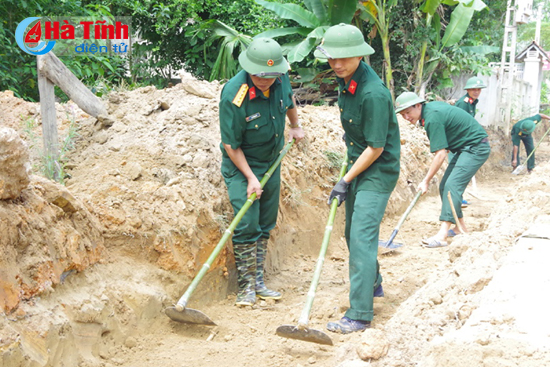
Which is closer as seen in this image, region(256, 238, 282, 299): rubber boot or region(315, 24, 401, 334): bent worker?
region(315, 24, 401, 334): bent worker

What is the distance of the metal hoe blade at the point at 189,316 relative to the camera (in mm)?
3822

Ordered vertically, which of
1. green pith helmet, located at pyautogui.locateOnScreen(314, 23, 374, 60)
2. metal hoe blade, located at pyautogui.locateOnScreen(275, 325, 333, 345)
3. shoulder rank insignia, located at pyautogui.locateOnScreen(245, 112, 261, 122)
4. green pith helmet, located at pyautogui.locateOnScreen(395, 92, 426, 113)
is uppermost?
green pith helmet, located at pyautogui.locateOnScreen(314, 23, 374, 60)

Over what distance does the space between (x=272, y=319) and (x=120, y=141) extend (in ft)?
8.15

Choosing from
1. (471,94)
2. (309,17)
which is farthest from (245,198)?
(309,17)

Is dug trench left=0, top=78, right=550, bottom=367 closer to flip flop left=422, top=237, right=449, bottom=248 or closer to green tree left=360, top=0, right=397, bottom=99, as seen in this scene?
flip flop left=422, top=237, right=449, bottom=248

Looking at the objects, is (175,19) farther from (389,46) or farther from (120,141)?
(120,141)

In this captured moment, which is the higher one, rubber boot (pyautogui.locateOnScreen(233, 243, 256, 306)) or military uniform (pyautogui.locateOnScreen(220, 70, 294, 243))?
military uniform (pyautogui.locateOnScreen(220, 70, 294, 243))

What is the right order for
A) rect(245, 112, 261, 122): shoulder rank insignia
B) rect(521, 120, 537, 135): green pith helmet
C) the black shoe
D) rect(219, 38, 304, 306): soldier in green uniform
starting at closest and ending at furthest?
the black shoe
rect(219, 38, 304, 306): soldier in green uniform
rect(245, 112, 261, 122): shoulder rank insignia
rect(521, 120, 537, 135): green pith helmet

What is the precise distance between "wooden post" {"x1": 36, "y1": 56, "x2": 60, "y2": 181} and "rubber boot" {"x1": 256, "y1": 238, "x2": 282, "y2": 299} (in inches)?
76.1

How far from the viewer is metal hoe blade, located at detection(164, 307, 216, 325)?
3.82m

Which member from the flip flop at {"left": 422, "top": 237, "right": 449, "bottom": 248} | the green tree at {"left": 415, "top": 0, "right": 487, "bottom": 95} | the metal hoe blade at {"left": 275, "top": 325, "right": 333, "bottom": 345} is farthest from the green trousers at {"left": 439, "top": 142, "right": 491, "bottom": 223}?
the green tree at {"left": 415, "top": 0, "right": 487, "bottom": 95}

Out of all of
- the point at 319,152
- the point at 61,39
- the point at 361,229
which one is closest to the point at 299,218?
the point at 319,152

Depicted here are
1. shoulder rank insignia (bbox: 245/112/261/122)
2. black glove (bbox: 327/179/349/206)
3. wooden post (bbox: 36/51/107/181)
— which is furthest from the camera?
wooden post (bbox: 36/51/107/181)

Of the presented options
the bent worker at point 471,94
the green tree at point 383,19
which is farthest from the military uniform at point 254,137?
the green tree at point 383,19
